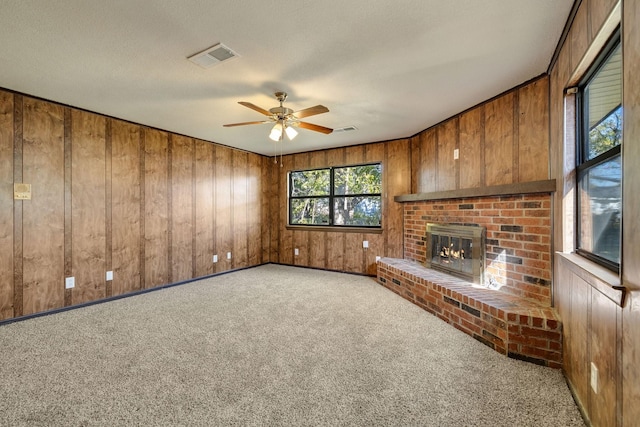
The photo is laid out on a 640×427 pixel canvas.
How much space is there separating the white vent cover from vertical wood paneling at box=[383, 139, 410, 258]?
3318 millimetres

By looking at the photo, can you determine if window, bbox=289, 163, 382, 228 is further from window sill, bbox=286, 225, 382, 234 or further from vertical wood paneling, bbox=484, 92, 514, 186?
vertical wood paneling, bbox=484, 92, 514, 186

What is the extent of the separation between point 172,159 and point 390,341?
401 cm

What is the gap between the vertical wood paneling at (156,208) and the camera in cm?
410

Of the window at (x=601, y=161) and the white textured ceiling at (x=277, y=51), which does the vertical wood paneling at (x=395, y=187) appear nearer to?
the white textured ceiling at (x=277, y=51)

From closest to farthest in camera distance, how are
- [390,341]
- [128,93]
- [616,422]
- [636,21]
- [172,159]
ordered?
[636,21], [616,422], [390,341], [128,93], [172,159]

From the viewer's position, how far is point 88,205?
11.5 ft

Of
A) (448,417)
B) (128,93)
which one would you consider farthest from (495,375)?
(128,93)

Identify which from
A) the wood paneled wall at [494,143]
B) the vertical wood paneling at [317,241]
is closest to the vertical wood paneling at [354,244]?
the vertical wood paneling at [317,241]

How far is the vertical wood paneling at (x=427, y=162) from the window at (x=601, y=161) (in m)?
2.23

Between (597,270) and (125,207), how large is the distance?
475cm

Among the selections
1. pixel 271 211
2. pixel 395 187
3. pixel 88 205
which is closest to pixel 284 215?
pixel 271 211

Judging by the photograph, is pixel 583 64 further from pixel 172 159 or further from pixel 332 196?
pixel 172 159

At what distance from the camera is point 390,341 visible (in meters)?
2.50

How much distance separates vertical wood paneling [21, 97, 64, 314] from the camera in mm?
3037
